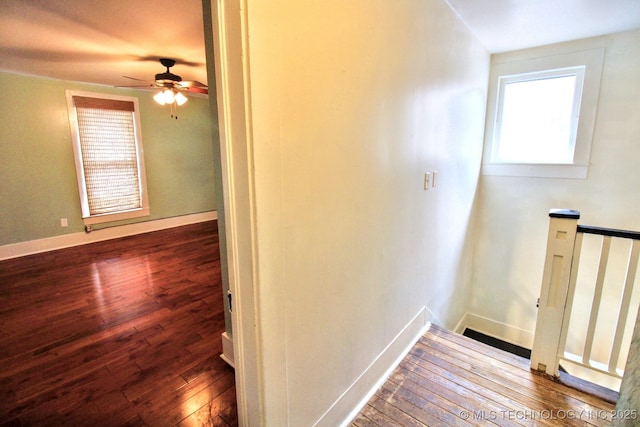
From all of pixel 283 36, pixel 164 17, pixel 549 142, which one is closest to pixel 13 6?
pixel 164 17

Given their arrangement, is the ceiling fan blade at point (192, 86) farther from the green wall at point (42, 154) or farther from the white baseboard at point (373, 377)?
the white baseboard at point (373, 377)

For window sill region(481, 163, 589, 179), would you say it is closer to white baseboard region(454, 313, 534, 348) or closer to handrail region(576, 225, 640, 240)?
handrail region(576, 225, 640, 240)

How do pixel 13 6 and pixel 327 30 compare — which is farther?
pixel 13 6

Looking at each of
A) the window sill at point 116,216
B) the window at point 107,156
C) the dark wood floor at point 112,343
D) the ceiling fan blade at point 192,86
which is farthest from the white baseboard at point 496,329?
the window at point 107,156

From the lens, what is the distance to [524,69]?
308 cm

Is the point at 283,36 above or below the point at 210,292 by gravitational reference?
above

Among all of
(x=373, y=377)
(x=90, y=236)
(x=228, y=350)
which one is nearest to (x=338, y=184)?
(x=373, y=377)

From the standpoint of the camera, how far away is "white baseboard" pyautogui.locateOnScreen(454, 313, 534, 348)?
129 inches

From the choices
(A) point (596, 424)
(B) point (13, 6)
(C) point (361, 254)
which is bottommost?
(A) point (596, 424)

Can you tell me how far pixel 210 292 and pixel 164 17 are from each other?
241 centimetres

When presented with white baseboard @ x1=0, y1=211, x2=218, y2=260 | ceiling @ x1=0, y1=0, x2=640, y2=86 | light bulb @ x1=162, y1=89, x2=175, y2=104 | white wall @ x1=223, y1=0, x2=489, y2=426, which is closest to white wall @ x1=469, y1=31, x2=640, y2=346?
ceiling @ x1=0, y1=0, x2=640, y2=86

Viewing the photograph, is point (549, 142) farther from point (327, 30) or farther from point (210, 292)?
point (210, 292)

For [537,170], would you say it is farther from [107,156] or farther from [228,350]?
[107,156]

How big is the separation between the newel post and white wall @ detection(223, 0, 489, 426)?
0.73 m
